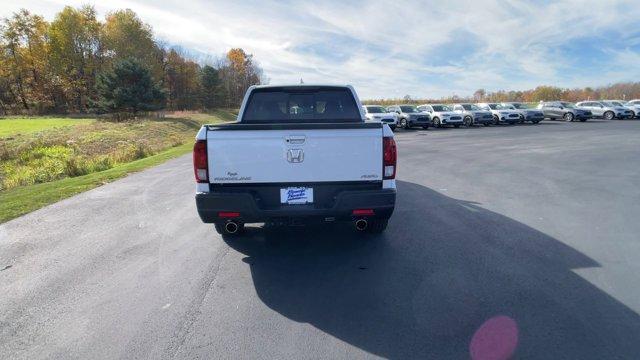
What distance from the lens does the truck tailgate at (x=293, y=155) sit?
13.6 feet

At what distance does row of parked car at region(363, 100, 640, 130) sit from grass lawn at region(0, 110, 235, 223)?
14.7 m

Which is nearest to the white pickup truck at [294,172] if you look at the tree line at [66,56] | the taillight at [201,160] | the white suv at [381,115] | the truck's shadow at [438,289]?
the taillight at [201,160]

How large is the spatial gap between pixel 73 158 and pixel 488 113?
28.4 m

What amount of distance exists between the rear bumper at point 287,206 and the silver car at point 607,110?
3859 cm

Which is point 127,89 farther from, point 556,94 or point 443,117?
point 556,94

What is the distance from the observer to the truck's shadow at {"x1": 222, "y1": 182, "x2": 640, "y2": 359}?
298 cm

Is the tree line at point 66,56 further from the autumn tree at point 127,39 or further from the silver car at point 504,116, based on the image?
the silver car at point 504,116

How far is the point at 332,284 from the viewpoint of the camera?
13.1ft

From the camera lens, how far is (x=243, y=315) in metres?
3.45

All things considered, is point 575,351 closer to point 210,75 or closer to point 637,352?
point 637,352

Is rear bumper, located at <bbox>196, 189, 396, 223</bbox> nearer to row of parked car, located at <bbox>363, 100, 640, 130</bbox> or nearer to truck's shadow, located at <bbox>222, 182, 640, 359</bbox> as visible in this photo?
truck's shadow, located at <bbox>222, 182, 640, 359</bbox>

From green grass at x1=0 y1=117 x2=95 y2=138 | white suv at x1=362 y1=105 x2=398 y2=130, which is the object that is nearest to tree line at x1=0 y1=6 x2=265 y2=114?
green grass at x1=0 y1=117 x2=95 y2=138

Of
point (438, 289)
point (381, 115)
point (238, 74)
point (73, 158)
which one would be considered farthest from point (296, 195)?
point (238, 74)

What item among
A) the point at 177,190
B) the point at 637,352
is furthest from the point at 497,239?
the point at 177,190
